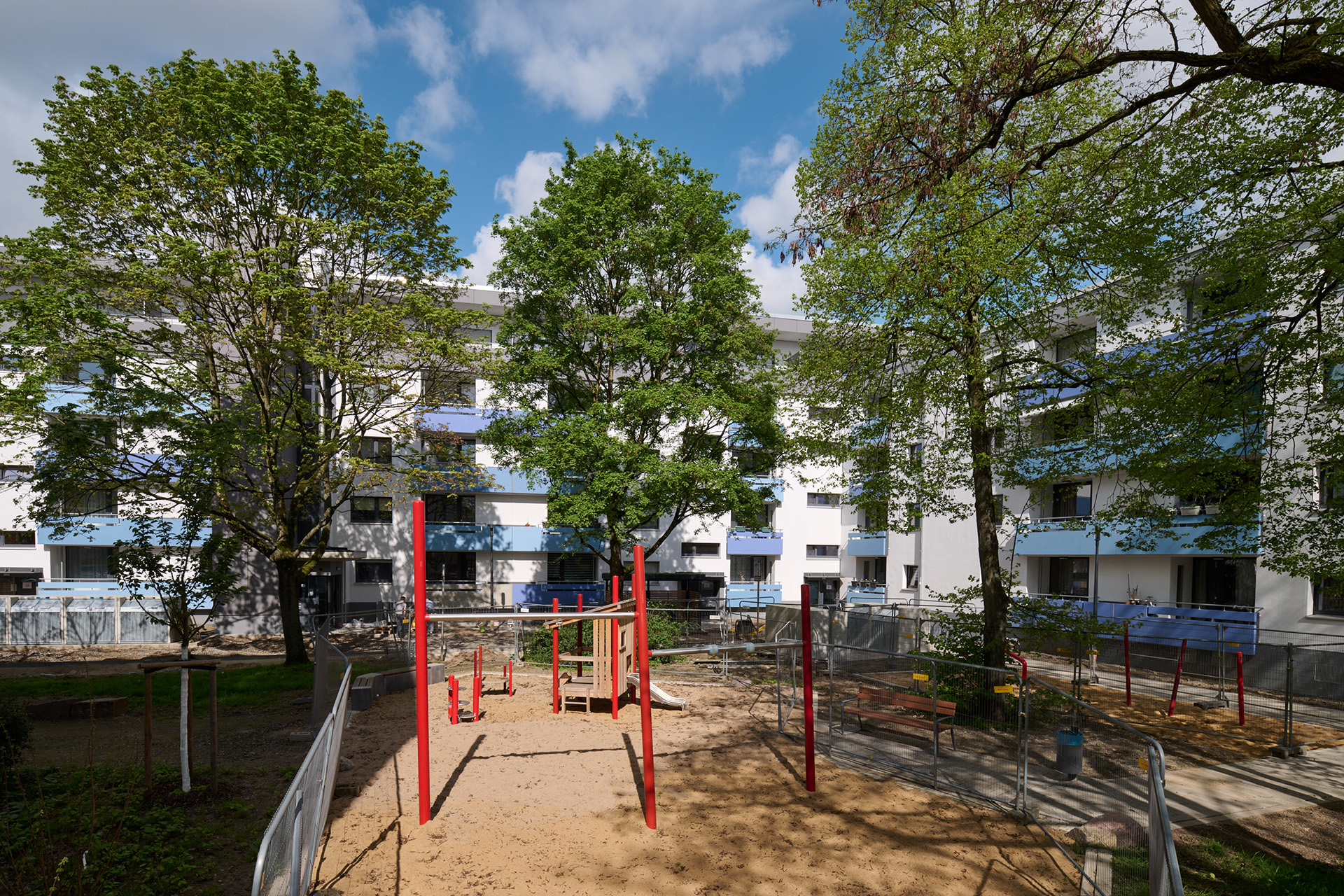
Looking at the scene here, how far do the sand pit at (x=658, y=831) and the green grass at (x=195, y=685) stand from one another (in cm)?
545

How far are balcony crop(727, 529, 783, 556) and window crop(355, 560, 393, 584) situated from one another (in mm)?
16390

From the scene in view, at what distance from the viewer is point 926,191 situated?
7445mm

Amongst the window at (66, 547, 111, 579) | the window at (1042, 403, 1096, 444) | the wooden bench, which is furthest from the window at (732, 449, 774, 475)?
the window at (66, 547, 111, 579)

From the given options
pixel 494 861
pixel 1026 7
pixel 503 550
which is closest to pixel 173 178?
pixel 494 861

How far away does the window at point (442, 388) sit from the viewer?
64.9 ft

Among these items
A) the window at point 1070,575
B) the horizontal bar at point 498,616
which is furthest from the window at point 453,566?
the horizontal bar at point 498,616

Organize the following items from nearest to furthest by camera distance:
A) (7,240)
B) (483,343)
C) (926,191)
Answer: (926,191) → (7,240) → (483,343)

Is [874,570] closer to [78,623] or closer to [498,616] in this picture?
[498,616]

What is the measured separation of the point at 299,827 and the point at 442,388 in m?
16.6

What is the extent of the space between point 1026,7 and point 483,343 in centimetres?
1751

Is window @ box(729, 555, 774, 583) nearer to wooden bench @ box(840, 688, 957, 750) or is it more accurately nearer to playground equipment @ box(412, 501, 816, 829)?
wooden bench @ box(840, 688, 957, 750)

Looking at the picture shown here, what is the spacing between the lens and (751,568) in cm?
3919

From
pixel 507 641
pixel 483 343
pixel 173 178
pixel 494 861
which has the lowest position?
pixel 507 641

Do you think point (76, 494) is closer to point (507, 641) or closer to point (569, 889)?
point (507, 641)
